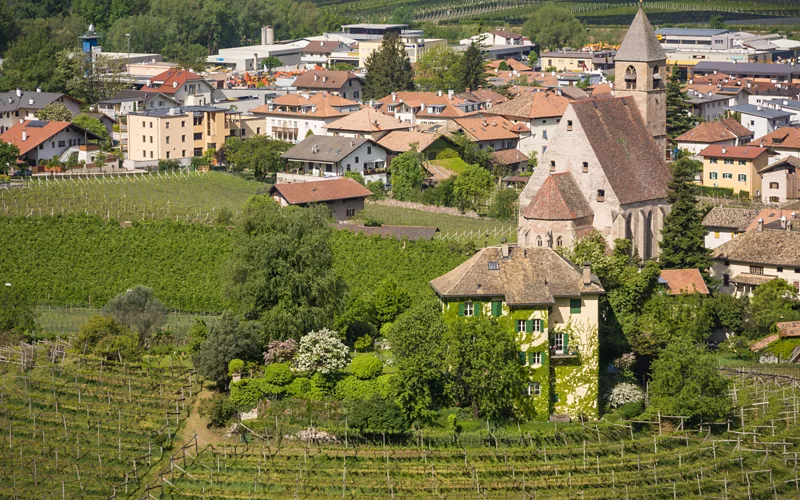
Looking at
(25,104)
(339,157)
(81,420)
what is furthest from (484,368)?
(25,104)

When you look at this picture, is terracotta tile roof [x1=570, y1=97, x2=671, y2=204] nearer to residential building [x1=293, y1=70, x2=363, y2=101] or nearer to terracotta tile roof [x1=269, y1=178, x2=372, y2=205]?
terracotta tile roof [x1=269, y1=178, x2=372, y2=205]

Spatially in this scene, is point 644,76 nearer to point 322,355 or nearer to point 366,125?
point 366,125

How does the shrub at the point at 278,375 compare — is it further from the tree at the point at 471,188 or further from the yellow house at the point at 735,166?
the yellow house at the point at 735,166

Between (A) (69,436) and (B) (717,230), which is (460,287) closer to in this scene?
(A) (69,436)

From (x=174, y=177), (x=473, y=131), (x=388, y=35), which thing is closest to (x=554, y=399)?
(x=174, y=177)

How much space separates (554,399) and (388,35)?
8982cm

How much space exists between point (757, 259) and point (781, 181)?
20.5 m

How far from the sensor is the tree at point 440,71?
127 metres

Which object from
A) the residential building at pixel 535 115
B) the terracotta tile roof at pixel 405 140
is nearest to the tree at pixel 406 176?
the terracotta tile roof at pixel 405 140

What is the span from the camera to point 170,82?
118000 millimetres

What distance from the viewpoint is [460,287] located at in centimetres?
5150

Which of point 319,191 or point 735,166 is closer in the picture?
point 319,191

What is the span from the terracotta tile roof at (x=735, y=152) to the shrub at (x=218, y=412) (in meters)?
48.4

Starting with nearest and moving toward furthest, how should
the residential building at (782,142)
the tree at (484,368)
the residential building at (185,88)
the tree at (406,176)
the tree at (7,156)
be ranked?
the tree at (484,368) → the tree at (7,156) → the tree at (406,176) → the residential building at (782,142) → the residential building at (185,88)
